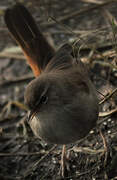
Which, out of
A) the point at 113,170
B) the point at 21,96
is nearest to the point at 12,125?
the point at 21,96

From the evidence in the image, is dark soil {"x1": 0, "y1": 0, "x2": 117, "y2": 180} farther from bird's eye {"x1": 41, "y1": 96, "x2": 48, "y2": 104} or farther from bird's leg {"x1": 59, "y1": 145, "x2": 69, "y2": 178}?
bird's eye {"x1": 41, "y1": 96, "x2": 48, "y2": 104}

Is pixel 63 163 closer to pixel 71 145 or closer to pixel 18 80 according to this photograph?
pixel 71 145

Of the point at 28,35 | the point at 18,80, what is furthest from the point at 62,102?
the point at 18,80

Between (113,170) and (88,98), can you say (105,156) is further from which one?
(88,98)

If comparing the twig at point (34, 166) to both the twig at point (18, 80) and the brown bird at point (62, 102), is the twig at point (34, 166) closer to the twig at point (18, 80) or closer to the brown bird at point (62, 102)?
the brown bird at point (62, 102)

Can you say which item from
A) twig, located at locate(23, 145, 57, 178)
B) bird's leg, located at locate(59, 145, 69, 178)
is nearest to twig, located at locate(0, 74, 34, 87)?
twig, located at locate(23, 145, 57, 178)
